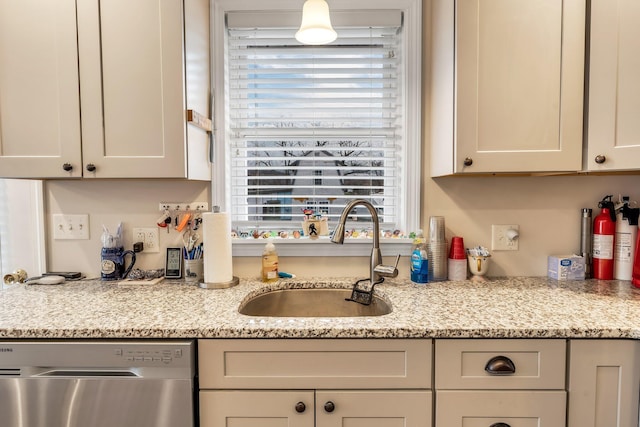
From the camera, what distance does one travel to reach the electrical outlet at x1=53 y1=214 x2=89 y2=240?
5.74 ft

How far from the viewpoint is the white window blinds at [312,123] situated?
178 cm

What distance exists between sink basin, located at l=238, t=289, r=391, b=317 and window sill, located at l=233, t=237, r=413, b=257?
19 cm

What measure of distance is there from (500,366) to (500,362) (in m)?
0.01

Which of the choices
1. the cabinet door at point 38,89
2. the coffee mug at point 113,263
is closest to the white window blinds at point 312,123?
the coffee mug at point 113,263

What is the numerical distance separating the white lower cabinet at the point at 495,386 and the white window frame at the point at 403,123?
2.24 ft

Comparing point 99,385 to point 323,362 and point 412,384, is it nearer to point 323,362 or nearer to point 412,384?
point 323,362

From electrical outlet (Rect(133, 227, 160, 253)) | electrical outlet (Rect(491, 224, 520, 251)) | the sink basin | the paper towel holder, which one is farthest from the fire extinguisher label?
electrical outlet (Rect(133, 227, 160, 253))

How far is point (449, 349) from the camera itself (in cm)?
110

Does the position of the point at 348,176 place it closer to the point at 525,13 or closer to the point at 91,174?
the point at 525,13

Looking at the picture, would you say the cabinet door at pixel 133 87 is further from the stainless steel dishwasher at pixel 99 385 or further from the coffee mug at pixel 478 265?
the coffee mug at pixel 478 265

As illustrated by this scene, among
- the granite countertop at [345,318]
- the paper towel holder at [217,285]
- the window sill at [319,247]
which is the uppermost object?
the window sill at [319,247]

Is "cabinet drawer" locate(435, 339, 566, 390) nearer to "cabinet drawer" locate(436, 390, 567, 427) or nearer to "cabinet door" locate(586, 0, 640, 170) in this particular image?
"cabinet drawer" locate(436, 390, 567, 427)

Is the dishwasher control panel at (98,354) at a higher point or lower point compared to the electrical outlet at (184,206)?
lower

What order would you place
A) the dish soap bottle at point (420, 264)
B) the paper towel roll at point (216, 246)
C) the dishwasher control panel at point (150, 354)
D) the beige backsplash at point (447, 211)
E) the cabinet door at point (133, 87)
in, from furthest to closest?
the beige backsplash at point (447, 211) < the dish soap bottle at point (420, 264) < the paper towel roll at point (216, 246) < the cabinet door at point (133, 87) < the dishwasher control panel at point (150, 354)
